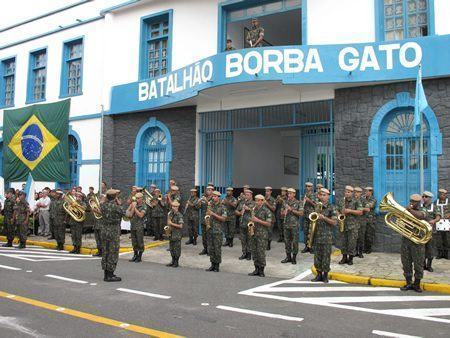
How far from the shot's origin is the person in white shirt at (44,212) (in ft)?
51.8

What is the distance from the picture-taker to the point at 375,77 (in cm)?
1160

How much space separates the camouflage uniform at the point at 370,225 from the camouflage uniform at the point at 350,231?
98 centimetres

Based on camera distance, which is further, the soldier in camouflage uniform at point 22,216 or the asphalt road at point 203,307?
the soldier in camouflage uniform at point 22,216

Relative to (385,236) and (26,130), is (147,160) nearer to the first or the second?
(26,130)

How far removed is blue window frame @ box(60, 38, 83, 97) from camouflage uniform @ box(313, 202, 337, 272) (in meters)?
13.4

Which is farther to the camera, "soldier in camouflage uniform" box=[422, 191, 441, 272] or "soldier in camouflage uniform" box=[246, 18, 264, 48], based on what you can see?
"soldier in camouflage uniform" box=[246, 18, 264, 48]

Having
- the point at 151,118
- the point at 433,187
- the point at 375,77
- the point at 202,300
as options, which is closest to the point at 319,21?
the point at 375,77

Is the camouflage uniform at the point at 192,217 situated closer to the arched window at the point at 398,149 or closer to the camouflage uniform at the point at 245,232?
the camouflage uniform at the point at 245,232

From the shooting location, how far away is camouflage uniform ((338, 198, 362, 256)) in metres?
10.2

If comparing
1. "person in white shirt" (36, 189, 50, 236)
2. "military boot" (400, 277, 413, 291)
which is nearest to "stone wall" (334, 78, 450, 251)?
"military boot" (400, 277, 413, 291)

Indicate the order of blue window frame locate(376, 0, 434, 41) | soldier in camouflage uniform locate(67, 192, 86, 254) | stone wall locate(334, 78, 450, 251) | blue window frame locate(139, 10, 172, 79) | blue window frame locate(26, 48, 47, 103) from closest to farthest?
stone wall locate(334, 78, 450, 251)
blue window frame locate(376, 0, 434, 41)
soldier in camouflage uniform locate(67, 192, 86, 254)
blue window frame locate(139, 10, 172, 79)
blue window frame locate(26, 48, 47, 103)

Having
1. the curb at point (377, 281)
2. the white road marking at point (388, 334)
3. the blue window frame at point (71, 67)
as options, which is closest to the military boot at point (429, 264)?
the curb at point (377, 281)

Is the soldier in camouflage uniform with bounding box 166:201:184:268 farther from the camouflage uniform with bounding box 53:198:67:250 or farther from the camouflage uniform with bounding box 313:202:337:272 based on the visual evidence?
the camouflage uniform with bounding box 53:198:67:250

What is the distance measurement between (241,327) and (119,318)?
1694mm
